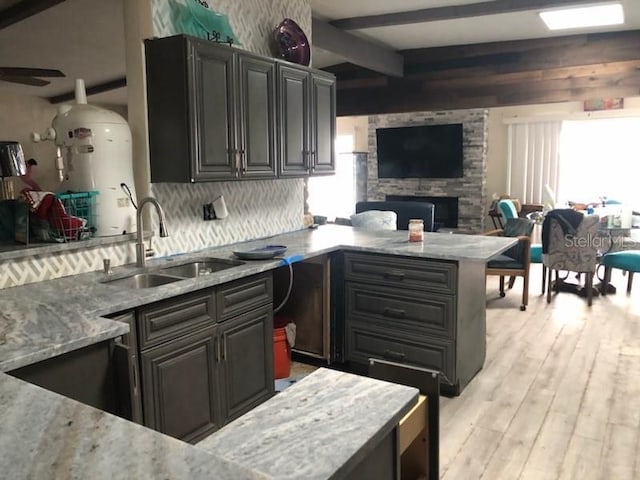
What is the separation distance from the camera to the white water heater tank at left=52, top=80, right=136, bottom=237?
2.66 m

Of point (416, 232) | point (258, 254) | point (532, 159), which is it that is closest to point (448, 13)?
point (416, 232)

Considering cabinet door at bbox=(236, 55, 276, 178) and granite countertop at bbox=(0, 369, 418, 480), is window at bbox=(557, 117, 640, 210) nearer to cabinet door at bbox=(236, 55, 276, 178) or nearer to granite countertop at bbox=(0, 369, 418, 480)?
cabinet door at bbox=(236, 55, 276, 178)

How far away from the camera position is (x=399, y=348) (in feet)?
11.1

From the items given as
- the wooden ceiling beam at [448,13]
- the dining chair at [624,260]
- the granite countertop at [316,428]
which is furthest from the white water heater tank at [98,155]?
the dining chair at [624,260]

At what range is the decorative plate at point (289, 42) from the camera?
3.74 metres

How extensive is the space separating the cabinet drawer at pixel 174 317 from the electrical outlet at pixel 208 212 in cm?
99

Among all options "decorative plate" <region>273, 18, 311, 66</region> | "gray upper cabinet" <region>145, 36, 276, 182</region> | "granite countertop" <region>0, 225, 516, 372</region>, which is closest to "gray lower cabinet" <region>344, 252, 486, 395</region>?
"granite countertop" <region>0, 225, 516, 372</region>

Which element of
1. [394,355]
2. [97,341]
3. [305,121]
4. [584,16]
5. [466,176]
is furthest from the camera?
[466,176]

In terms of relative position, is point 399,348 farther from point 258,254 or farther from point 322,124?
point 322,124

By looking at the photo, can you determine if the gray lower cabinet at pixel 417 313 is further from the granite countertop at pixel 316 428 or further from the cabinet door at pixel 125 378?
the granite countertop at pixel 316 428

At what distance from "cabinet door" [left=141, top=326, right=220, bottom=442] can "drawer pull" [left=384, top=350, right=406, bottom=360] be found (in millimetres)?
1243

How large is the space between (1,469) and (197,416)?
1.66 meters

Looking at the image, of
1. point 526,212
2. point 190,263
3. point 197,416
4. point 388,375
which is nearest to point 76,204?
point 190,263

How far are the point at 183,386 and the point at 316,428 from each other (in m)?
1.52
